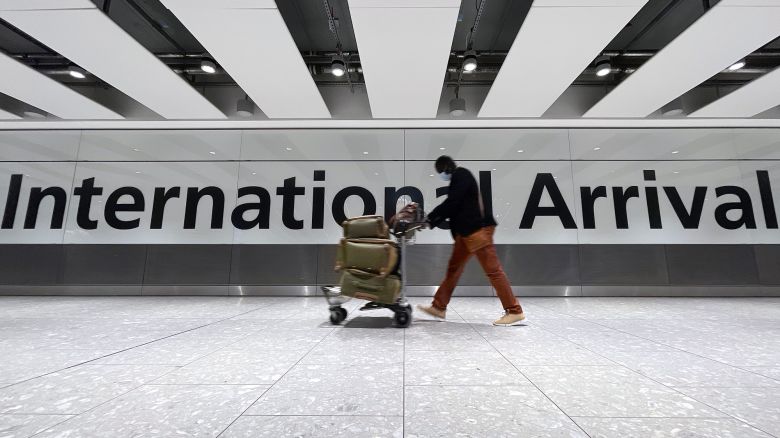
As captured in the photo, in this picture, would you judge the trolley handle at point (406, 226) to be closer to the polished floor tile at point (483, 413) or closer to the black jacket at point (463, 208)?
the black jacket at point (463, 208)

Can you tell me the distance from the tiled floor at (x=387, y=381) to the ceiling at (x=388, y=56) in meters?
3.14

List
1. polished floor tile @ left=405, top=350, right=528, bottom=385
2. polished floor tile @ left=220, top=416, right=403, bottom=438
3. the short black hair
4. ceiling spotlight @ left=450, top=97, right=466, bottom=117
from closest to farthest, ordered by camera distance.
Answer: polished floor tile @ left=220, top=416, right=403, bottom=438 < polished floor tile @ left=405, top=350, right=528, bottom=385 < the short black hair < ceiling spotlight @ left=450, top=97, right=466, bottom=117

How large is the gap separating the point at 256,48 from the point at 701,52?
5.39 meters

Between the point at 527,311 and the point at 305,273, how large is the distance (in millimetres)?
3472

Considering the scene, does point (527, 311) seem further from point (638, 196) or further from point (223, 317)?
point (638, 196)

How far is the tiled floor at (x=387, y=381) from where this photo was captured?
2.90 ft

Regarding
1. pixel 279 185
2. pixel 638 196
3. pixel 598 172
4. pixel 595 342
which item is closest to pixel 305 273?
pixel 279 185

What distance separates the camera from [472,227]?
2.51 metres

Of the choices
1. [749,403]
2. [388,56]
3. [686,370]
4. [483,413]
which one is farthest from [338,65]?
[749,403]

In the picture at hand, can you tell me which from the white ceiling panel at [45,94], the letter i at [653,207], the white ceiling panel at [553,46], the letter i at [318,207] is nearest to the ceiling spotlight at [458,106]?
the white ceiling panel at [553,46]

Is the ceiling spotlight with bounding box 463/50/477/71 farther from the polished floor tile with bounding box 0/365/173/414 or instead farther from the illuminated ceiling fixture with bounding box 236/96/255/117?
the polished floor tile with bounding box 0/365/173/414

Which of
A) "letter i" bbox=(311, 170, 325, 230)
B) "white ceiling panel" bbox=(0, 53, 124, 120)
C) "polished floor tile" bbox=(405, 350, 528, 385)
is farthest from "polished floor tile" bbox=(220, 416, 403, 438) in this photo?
"white ceiling panel" bbox=(0, 53, 124, 120)

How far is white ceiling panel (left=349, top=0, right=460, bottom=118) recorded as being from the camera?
120 inches

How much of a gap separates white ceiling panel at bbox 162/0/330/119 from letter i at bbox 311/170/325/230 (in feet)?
4.51
